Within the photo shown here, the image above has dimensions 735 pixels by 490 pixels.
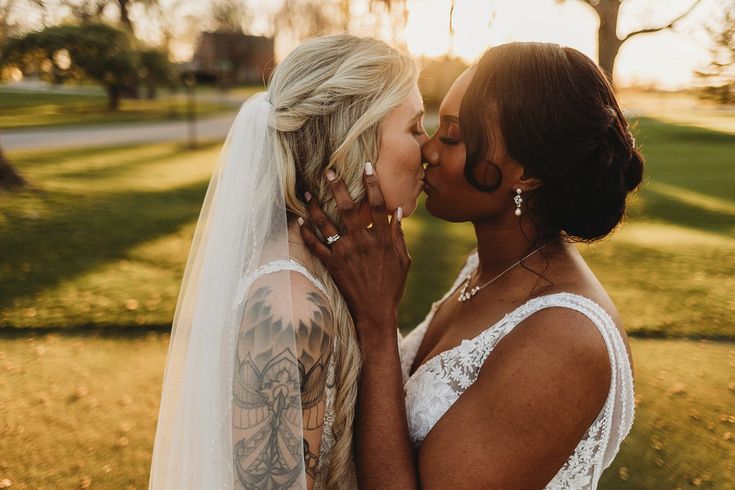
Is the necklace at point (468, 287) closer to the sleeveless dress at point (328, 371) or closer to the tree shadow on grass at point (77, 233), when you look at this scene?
the sleeveless dress at point (328, 371)

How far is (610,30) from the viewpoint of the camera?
648 inches

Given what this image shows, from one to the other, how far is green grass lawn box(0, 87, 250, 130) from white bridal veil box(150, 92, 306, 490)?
23.3 metres

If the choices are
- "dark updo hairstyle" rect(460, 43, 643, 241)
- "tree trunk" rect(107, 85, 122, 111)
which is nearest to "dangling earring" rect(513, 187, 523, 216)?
"dark updo hairstyle" rect(460, 43, 643, 241)

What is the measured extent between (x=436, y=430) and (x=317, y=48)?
146 centimetres

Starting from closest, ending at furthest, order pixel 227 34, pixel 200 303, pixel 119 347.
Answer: pixel 200 303
pixel 119 347
pixel 227 34

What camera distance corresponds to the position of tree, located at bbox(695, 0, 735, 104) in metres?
6.93

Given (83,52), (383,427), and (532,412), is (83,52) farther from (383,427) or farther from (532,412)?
(532,412)

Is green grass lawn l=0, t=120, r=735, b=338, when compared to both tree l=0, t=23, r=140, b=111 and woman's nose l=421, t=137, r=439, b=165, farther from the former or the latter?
woman's nose l=421, t=137, r=439, b=165

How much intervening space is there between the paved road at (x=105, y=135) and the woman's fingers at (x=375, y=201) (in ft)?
56.5

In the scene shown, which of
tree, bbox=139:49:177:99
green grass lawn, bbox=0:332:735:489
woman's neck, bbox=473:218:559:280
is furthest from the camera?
tree, bbox=139:49:177:99

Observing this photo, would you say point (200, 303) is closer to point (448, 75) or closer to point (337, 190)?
point (337, 190)

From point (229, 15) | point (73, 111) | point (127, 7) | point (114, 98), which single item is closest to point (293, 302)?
point (73, 111)

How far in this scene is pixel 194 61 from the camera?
6925cm

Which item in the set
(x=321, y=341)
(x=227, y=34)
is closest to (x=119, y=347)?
(x=321, y=341)
